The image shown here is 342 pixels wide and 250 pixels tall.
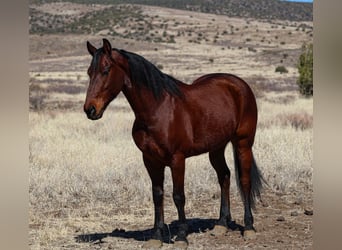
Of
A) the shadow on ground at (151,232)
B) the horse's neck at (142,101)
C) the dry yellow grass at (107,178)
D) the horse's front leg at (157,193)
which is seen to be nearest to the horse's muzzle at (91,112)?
the horse's neck at (142,101)

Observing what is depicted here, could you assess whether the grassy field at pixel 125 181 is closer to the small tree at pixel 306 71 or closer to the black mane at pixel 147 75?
the small tree at pixel 306 71

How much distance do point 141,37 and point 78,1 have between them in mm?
2950

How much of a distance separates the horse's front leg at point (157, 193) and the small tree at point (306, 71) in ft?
28.7

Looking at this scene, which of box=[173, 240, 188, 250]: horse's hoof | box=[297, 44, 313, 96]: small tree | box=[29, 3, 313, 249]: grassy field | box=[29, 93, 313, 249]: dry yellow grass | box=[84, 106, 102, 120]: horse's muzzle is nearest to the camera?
box=[84, 106, 102, 120]: horse's muzzle

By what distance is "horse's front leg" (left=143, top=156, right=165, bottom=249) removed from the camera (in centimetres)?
381

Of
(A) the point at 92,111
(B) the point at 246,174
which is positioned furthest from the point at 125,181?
(A) the point at 92,111

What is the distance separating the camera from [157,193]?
3.86 metres

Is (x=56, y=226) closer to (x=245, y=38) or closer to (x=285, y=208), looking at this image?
(x=285, y=208)

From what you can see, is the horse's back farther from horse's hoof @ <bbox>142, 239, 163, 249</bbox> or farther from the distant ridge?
the distant ridge

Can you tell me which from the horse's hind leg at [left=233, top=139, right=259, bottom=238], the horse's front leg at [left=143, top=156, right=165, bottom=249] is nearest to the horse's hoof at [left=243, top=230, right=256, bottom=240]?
the horse's hind leg at [left=233, top=139, right=259, bottom=238]

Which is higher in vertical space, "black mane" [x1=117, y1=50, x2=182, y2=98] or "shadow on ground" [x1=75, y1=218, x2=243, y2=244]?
"black mane" [x1=117, y1=50, x2=182, y2=98]

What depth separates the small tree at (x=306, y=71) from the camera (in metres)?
12.1

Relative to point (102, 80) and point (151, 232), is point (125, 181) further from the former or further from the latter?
point (102, 80)

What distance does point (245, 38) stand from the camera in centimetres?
2538
